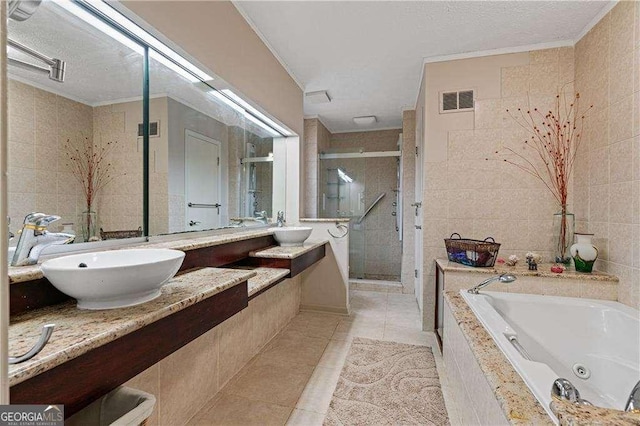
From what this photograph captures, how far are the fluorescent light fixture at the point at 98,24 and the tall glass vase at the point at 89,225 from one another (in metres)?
0.77

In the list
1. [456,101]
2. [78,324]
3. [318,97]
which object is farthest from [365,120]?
[78,324]

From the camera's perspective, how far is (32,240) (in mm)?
868

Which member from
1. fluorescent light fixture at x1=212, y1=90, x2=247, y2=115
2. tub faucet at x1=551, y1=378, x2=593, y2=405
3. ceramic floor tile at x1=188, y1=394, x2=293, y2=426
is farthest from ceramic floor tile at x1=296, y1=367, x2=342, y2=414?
fluorescent light fixture at x1=212, y1=90, x2=247, y2=115

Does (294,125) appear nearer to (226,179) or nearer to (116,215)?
(226,179)

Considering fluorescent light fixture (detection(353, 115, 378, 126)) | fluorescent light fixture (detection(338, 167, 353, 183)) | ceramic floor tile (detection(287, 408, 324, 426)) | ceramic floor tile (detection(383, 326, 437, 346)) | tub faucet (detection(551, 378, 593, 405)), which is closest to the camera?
tub faucet (detection(551, 378, 593, 405))

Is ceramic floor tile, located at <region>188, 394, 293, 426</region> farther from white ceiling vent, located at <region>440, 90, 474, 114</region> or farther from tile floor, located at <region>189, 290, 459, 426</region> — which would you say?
white ceiling vent, located at <region>440, 90, 474, 114</region>

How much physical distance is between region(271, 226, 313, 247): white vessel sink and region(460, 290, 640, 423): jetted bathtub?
1.29 m

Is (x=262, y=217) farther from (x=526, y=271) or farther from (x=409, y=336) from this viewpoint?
(x=526, y=271)

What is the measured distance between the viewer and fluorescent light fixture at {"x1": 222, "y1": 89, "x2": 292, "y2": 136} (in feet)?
6.51

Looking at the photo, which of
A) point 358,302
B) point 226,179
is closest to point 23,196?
point 226,179

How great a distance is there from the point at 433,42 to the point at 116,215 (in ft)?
8.36

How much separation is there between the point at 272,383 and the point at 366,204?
305cm

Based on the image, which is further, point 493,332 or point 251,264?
point 251,264

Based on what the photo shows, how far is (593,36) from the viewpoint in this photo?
2004 millimetres
